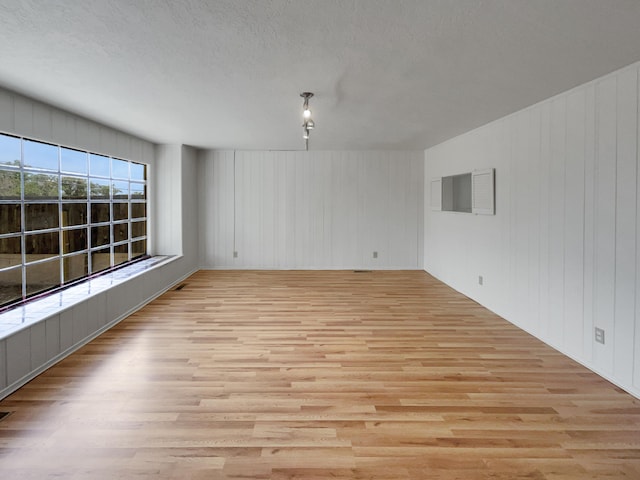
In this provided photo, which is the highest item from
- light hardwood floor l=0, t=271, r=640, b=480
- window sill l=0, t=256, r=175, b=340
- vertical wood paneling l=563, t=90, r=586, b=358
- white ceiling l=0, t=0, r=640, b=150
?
white ceiling l=0, t=0, r=640, b=150

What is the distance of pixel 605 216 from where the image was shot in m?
3.19

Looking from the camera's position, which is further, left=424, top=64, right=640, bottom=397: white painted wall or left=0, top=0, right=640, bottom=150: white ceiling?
left=424, top=64, right=640, bottom=397: white painted wall

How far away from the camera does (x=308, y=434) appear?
2.39 metres

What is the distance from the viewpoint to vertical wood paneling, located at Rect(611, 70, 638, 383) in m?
2.92

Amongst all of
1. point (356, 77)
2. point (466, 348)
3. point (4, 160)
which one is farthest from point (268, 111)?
point (466, 348)

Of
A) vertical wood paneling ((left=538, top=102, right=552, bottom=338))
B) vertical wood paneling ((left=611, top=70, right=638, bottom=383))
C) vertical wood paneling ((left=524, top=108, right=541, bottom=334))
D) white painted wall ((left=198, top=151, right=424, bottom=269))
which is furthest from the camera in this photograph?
white painted wall ((left=198, top=151, right=424, bottom=269))

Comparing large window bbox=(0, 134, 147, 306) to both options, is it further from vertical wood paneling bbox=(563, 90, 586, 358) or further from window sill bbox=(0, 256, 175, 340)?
vertical wood paneling bbox=(563, 90, 586, 358)

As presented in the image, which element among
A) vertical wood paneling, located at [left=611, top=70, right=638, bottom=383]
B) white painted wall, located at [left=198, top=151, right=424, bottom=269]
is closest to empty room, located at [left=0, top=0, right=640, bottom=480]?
vertical wood paneling, located at [left=611, top=70, right=638, bottom=383]

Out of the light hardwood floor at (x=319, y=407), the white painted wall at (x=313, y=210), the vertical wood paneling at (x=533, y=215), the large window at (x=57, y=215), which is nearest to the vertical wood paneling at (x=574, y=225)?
the light hardwood floor at (x=319, y=407)

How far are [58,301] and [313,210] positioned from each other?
5194 millimetres

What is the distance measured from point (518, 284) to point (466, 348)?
1248mm

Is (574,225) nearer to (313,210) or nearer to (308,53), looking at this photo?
(308,53)

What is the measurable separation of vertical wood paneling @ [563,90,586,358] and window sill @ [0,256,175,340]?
4.53 metres

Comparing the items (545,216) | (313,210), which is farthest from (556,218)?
(313,210)
